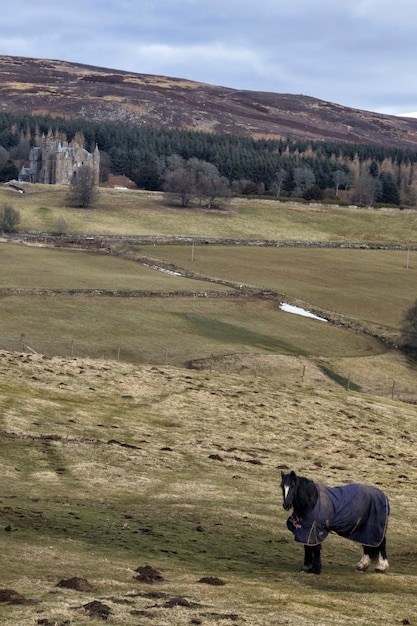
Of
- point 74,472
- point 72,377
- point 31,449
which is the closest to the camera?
point 74,472

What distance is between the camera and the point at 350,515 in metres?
23.1

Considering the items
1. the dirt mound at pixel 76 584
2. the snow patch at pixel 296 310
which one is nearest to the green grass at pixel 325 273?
the snow patch at pixel 296 310

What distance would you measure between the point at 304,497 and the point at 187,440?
71.5 ft

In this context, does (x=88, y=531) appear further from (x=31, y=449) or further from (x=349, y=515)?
(x=31, y=449)

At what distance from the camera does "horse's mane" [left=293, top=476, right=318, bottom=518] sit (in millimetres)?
22672

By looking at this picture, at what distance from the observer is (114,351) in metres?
72.9

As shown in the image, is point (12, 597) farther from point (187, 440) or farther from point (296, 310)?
point (296, 310)

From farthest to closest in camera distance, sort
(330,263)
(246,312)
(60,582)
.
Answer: (330,263) < (246,312) < (60,582)

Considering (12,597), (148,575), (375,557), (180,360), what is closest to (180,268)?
(180,360)

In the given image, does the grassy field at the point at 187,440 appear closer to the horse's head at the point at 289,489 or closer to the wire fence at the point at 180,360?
the wire fence at the point at 180,360

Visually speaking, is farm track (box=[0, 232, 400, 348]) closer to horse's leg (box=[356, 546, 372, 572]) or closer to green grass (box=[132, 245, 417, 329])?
green grass (box=[132, 245, 417, 329])

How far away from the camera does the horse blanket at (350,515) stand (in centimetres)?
2283

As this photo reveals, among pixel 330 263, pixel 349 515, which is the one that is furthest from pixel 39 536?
pixel 330 263

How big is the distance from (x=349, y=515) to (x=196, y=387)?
1349 inches
